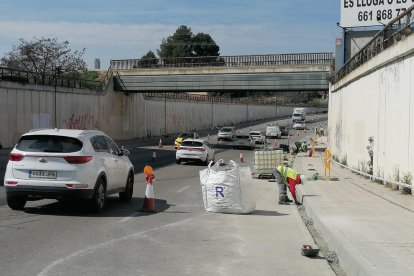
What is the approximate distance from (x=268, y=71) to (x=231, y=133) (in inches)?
467

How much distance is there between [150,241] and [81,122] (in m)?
40.9

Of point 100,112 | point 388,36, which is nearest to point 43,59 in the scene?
point 100,112

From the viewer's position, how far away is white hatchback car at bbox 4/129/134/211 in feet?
37.1

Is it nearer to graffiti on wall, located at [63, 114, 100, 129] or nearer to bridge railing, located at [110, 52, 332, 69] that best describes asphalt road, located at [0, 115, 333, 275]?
graffiti on wall, located at [63, 114, 100, 129]

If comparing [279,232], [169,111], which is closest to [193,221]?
[279,232]

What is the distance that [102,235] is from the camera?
9477 mm

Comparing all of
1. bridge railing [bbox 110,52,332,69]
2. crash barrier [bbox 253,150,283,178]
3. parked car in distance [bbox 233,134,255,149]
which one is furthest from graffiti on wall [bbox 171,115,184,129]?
crash barrier [bbox 253,150,283,178]

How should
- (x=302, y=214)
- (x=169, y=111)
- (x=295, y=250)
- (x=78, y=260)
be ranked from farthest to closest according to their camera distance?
(x=169, y=111), (x=302, y=214), (x=295, y=250), (x=78, y=260)

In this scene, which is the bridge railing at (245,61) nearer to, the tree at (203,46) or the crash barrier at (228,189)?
the crash barrier at (228,189)

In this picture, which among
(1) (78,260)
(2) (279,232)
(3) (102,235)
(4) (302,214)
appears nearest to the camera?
(1) (78,260)

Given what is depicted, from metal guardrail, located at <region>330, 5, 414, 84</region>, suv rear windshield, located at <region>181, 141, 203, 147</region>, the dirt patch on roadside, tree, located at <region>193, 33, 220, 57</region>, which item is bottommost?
the dirt patch on roadside

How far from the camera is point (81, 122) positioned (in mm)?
48594

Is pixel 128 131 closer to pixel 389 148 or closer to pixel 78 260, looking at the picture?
pixel 389 148

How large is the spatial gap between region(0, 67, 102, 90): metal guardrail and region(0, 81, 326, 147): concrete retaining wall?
582 millimetres
